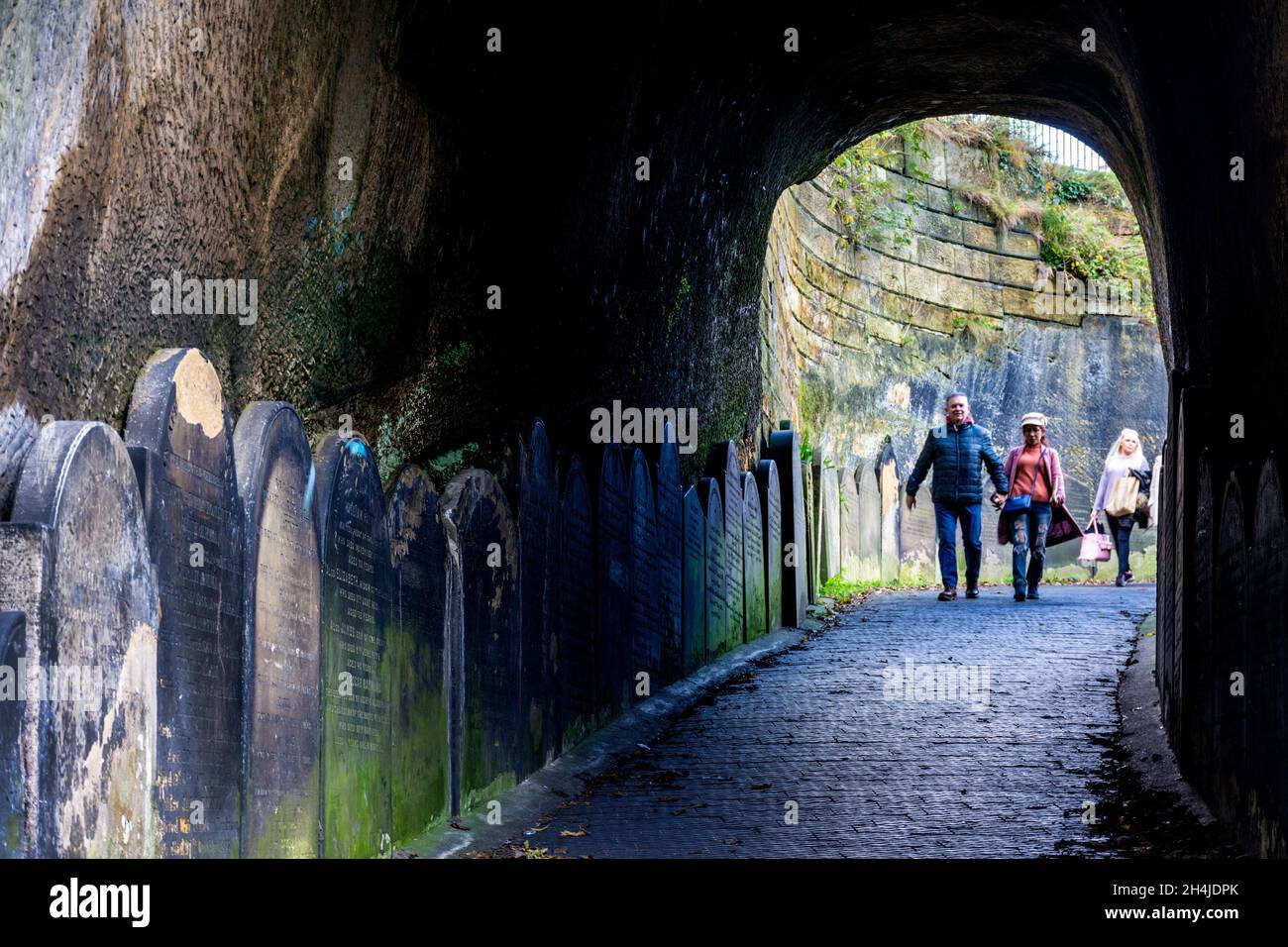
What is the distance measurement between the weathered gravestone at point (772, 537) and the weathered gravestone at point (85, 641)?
8.84 m

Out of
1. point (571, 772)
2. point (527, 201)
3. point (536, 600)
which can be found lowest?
point (571, 772)

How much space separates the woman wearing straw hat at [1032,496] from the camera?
13172 mm

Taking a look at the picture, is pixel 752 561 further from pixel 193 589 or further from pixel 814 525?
pixel 193 589

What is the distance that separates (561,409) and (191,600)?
4502mm

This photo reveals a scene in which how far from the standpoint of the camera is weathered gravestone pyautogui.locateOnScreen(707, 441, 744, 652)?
10.9 metres

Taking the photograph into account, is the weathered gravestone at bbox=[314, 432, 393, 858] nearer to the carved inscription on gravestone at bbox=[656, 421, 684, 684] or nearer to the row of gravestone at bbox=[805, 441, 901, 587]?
the carved inscription on gravestone at bbox=[656, 421, 684, 684]

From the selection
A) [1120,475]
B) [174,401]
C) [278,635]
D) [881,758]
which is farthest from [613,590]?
[1120,475]

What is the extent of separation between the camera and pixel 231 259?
4.64 metres

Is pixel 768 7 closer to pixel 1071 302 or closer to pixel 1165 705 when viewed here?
pixel 1165 705

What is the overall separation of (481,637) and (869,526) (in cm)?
1342

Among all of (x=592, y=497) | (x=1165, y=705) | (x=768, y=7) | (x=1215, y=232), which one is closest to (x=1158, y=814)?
(x=1165, y=705)

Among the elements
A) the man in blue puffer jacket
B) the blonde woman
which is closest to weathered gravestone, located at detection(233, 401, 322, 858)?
the man in blue puffer jacket

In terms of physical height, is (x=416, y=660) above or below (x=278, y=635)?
below

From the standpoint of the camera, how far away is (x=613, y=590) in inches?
322
